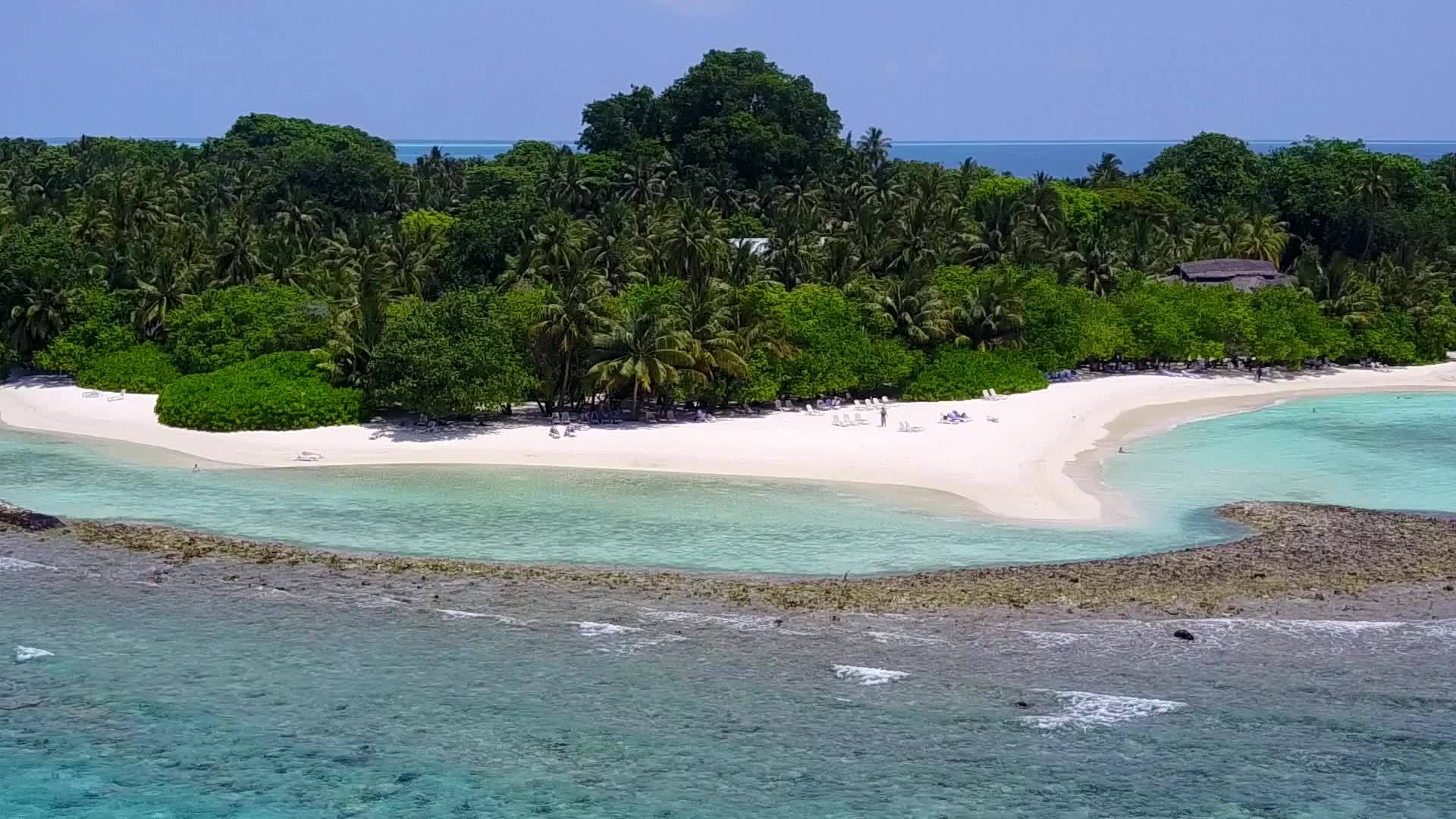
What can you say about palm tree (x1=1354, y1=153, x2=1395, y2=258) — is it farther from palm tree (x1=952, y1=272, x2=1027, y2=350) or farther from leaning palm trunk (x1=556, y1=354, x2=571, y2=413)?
leaning palm trunk (x1=556, y1=354, x2=571, y2=413)

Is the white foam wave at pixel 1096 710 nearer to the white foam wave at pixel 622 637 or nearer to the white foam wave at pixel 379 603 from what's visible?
the white foam wave at pixel 622 637

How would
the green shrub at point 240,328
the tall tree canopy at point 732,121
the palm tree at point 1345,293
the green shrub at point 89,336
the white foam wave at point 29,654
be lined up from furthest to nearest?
the tall tree canopy at point 732,121 < the palm tree at point 1345,293 < the green shrub at point 89,336 < the green shrub at point 240,328 < the white foam wave at point 29,654

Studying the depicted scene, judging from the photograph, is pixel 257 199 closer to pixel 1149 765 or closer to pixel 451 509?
pixel 451 509

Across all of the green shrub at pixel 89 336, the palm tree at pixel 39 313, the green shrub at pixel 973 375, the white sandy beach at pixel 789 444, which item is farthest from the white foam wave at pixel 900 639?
the palm tree at pixel 39 313

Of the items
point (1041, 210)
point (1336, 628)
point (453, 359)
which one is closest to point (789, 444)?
point (453, 359)

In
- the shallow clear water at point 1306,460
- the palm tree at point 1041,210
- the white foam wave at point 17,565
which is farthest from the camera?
the palm tree at point 1041,210

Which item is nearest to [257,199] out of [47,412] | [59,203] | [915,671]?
[59,203]
